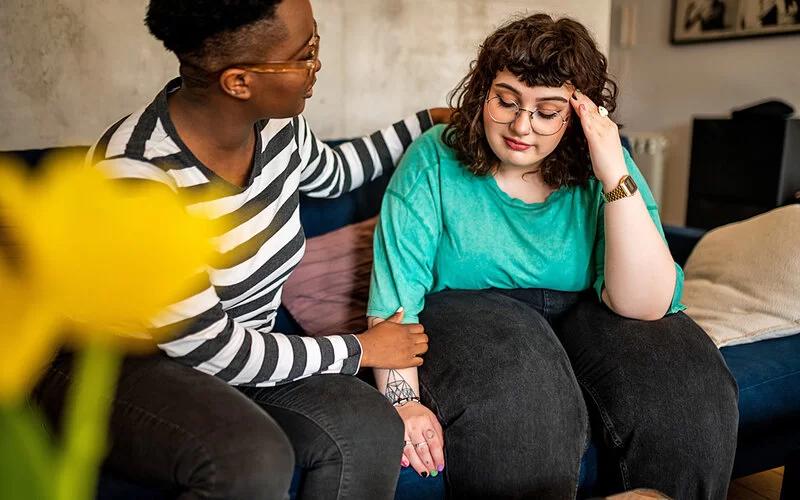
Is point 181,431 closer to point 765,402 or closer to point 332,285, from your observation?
point 332,285

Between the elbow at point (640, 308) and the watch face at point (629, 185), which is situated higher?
the watch face at point (629, 185)

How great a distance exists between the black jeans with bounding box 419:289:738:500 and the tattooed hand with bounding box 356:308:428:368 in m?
0.06

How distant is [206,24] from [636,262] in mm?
906

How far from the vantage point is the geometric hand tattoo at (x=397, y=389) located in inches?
55.6

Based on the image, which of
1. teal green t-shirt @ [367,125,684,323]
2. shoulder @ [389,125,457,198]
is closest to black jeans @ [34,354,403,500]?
teal green t-shirt @ [367,125,684,323]

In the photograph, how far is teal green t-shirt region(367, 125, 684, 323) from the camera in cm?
154

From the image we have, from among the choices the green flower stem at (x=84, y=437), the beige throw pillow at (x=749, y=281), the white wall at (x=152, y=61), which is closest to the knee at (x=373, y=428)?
the green flower stem at (x=84, y=437)

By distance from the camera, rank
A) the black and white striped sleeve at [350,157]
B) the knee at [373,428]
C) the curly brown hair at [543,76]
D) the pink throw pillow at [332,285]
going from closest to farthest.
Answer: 1. the knee at [373,428]
2. the curly brown hair at [543,76]
3. the black and white striped sleeve at [350,157]
4. the pink throw pillow at [332,285]

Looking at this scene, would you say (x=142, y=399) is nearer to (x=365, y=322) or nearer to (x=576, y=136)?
(x=365, y=322)

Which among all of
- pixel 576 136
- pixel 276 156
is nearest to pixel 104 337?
pixel 276 156

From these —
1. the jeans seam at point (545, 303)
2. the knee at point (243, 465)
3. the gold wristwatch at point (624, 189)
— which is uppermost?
the gold wristwatch at point (624, 189)

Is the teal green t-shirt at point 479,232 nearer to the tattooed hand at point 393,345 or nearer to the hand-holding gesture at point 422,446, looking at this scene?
the tattooed hand at point 393,345

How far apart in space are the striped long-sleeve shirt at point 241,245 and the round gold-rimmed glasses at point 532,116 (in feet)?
1.23

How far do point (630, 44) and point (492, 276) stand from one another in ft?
11.6
